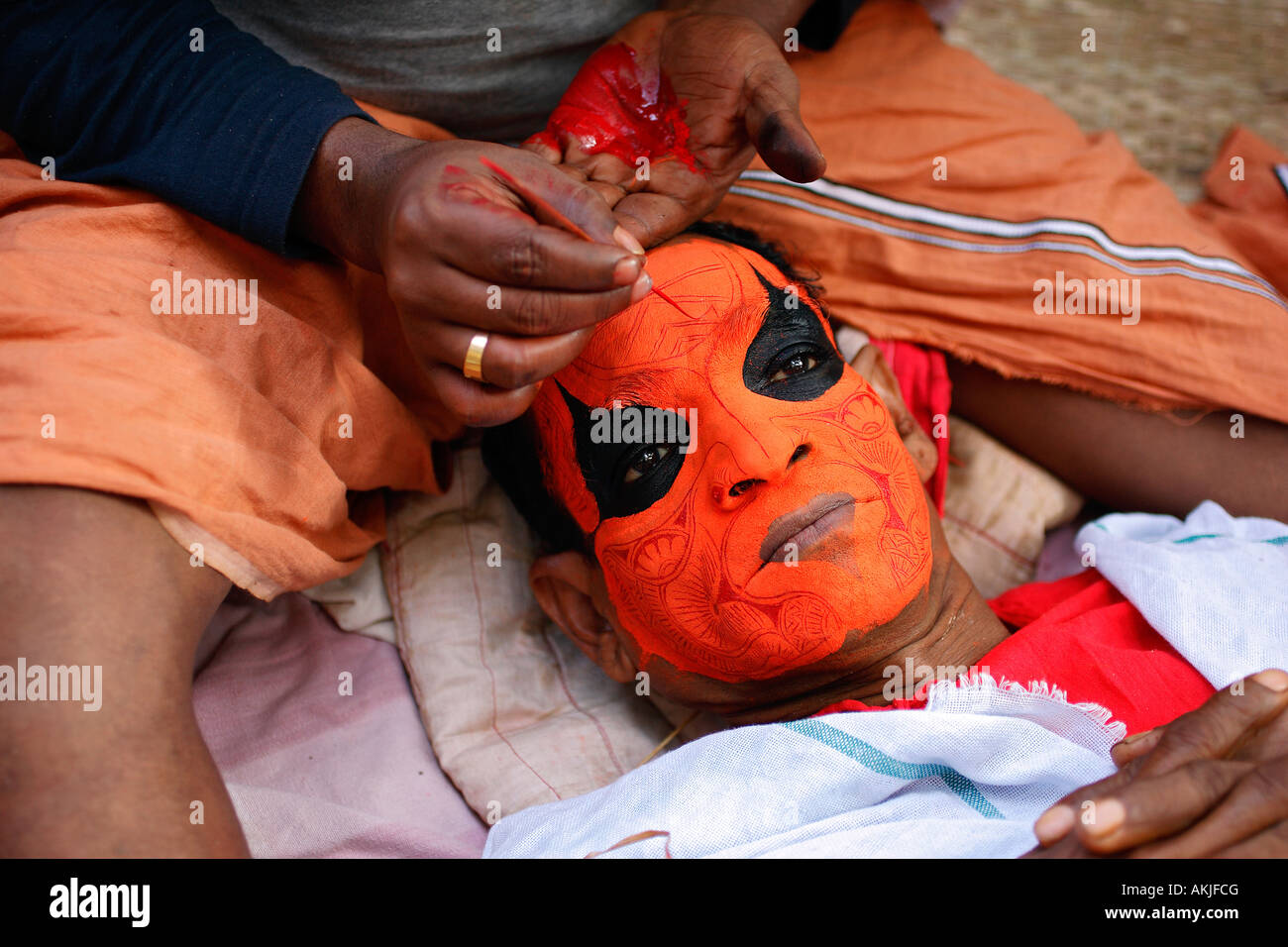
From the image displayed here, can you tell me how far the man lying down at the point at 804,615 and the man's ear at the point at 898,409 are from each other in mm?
263

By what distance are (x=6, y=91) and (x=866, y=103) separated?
1.61m

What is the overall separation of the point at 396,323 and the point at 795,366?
28.7 inches

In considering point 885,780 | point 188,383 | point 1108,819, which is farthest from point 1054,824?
point 188,383

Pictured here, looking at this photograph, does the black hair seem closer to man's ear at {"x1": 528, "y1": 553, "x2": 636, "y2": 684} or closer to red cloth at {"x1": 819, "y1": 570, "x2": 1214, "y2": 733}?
man's ear at {"x1": 528, "y1": 553, "x2": 636, "y2": 684}

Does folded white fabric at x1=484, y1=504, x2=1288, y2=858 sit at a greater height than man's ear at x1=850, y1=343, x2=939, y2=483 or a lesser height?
lesser

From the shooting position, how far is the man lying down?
1.40m

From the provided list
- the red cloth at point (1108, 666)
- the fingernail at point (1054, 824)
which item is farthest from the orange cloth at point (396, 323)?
the fingernail at point (1054, 824)

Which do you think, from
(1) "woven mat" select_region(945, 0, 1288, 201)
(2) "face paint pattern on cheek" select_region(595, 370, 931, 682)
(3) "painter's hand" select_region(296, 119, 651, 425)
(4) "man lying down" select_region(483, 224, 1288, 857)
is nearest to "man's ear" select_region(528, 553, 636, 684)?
(4) "man lying down" select_region(483, 224, 1288, 857)

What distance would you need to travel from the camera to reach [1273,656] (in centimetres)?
150

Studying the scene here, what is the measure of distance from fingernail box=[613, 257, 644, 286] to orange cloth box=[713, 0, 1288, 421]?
0.94 meters

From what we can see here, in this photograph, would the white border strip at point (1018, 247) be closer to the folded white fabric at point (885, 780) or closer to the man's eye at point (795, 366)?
the man's eye at point (795, 366)

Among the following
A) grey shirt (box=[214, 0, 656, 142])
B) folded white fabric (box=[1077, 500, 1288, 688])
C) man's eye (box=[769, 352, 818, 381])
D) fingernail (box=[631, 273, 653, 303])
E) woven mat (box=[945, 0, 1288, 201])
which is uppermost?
woven mat (box=[945, 0, 1288, 201])

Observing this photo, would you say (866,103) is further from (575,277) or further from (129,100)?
(129,100)

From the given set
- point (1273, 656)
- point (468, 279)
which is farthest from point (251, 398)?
point (1273, 656)
